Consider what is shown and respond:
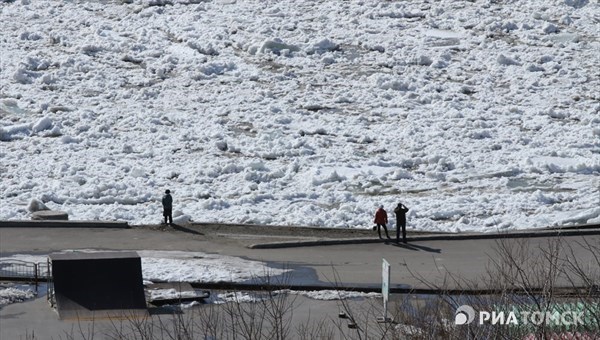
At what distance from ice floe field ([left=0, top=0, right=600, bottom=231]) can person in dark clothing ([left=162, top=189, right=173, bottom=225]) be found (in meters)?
0.96

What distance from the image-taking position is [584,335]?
10617 millimetres

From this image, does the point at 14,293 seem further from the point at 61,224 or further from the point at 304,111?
the point at 304,111

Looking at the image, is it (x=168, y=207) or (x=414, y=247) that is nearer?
(x=414, y=247)

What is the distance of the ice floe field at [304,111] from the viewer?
90.4ft

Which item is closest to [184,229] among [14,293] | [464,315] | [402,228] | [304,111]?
[402,228]

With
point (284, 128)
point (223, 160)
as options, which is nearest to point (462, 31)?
point (284, 128)

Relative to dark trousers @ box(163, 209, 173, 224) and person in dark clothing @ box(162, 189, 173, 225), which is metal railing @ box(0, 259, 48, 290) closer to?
person in dark clothing @ box(162, 189, 173, 225)

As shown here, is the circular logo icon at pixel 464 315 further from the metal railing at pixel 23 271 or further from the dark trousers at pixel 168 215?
the dark trousers at pixel 168 215

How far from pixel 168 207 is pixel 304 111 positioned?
922cm

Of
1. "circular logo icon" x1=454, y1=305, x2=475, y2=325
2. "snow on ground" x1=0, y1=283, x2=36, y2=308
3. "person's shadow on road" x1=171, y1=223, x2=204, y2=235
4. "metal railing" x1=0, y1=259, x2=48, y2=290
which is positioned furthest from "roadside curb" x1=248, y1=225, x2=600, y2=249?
"circular logo icon" x1=454, y1=305, x2=475, y2=325

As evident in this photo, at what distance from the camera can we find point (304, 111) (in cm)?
3281

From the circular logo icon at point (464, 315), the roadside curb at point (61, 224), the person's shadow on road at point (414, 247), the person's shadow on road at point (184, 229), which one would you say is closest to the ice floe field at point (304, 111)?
the person's shadow on road at point (184, 229)

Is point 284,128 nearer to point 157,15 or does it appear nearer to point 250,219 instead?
point 250,219

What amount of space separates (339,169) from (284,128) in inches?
113
